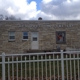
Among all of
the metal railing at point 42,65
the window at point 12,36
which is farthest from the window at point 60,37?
→ the metal railing at point 42,65

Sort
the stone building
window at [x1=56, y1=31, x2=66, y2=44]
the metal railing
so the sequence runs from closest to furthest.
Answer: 1. the metal railing
2. the stone building
3. window at [x1=56, y1=31, x2=66, y2=44]

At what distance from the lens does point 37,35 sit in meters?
21.7

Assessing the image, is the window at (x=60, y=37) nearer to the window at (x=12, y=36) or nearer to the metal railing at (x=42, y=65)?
the window at (x=12, y=36)

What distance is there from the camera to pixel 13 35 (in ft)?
70.9

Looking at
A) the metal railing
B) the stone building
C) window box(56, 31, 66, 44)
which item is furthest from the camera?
window box(56, 31, 66, 44)

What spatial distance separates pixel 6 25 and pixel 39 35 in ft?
13.9

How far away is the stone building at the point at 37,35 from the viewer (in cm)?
2142

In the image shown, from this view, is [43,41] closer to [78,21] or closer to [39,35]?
[39,35]

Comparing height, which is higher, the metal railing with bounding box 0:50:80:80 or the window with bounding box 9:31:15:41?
the window with bounding box 9:31:15:41

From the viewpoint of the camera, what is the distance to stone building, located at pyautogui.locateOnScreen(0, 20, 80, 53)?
2142 centimetres

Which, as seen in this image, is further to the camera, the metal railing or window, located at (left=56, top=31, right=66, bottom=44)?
window, located at (left=56, top=31, right=66, bottom=44)

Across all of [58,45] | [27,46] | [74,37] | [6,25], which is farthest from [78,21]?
[6,25]

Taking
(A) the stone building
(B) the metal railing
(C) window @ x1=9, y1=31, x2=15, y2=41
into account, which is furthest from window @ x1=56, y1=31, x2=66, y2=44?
(B) the metal railing

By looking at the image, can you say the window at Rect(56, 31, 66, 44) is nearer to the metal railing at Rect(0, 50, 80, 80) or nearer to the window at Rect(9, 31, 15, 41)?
the window at Rect(9, 31, 15, 41)
